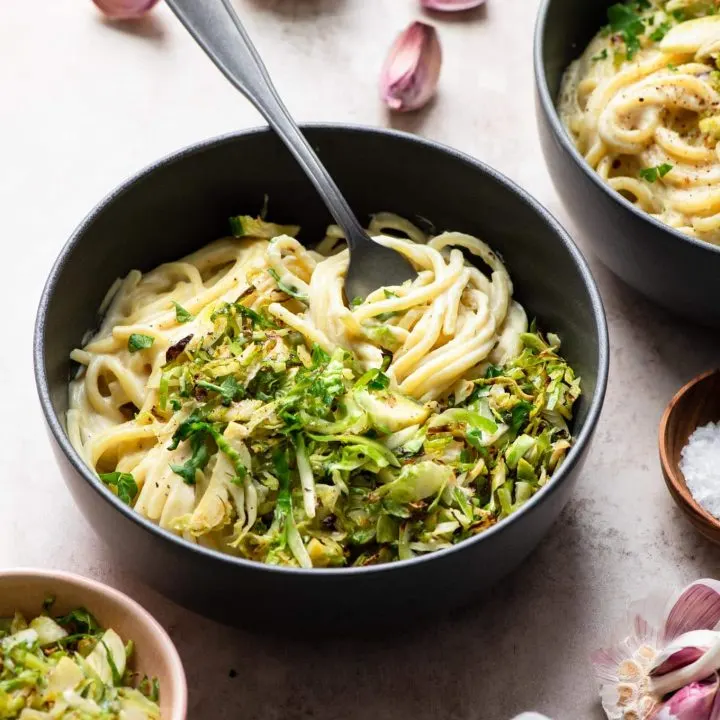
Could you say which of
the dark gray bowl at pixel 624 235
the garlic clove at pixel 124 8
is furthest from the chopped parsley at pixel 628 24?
the garlic clove at pixel 124 8

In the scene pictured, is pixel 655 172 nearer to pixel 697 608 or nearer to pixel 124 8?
pixel 697 608

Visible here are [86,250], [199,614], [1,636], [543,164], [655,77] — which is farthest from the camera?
[543,164]

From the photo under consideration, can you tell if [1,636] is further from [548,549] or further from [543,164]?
[543,164]

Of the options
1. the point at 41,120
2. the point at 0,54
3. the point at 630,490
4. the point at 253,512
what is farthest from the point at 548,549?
the point at 0,54

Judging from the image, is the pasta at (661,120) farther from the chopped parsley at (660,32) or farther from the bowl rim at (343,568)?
the bowl rim at (343,568)

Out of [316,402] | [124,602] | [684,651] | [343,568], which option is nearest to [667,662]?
[684,651]

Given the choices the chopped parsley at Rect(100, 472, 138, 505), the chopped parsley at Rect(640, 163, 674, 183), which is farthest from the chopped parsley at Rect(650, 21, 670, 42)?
the chopped parsley at Rect(100, 472, 138, 505)

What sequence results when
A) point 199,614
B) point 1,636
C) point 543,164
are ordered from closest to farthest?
point 1,636
point 199,614
point 543,164
